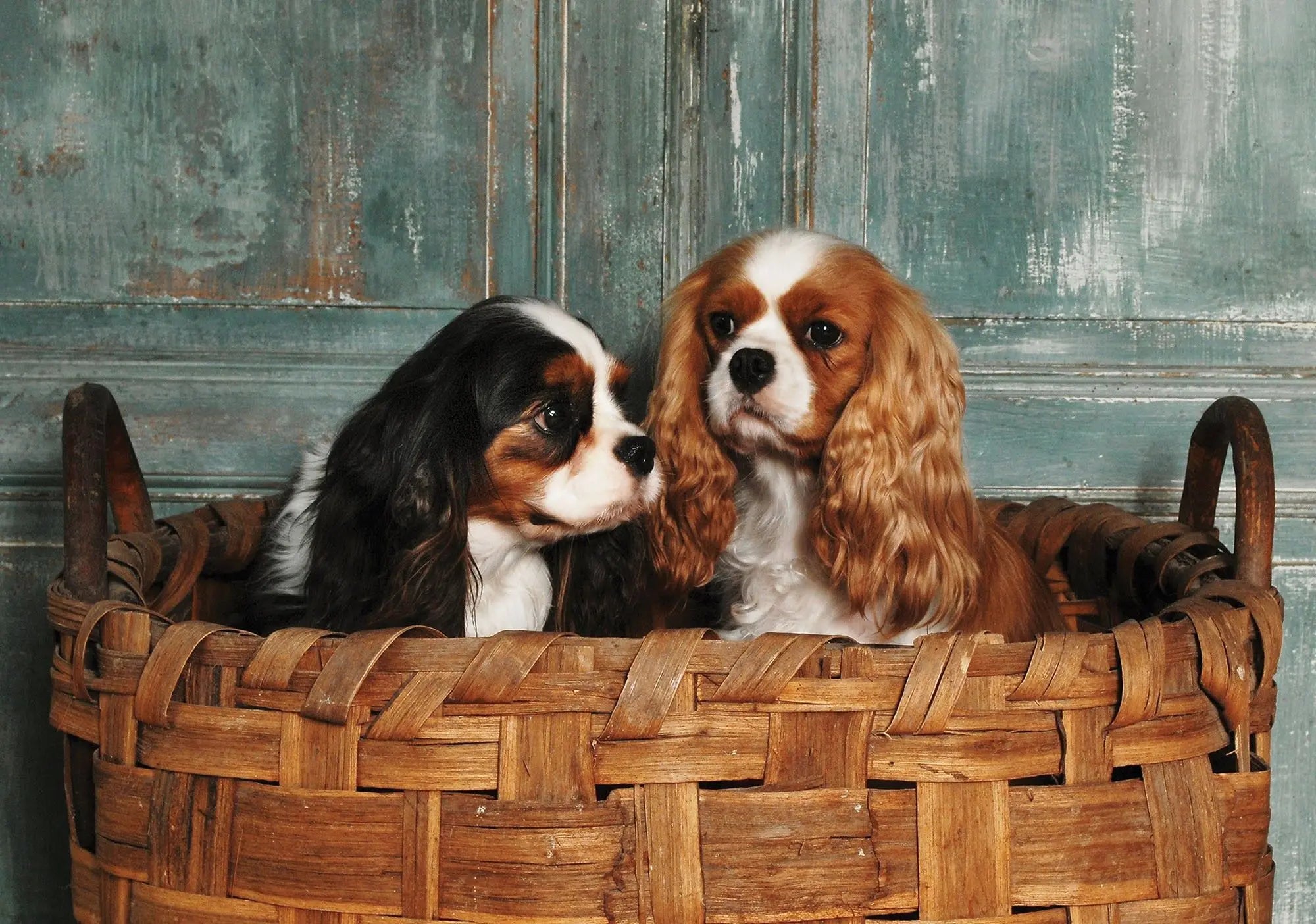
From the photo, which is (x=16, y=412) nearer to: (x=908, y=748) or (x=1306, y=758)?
(x=908, y=748)

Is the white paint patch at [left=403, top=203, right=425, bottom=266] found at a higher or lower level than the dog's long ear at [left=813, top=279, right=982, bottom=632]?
higher

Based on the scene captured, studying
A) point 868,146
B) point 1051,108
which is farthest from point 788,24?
point 1051,108

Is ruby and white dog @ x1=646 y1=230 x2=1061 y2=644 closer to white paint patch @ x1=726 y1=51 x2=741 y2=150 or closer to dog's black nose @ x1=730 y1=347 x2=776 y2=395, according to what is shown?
dog's black nose @ x1=730 y1=347 x2=776 y2=395

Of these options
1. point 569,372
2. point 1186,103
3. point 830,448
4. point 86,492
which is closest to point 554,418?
point 569,372

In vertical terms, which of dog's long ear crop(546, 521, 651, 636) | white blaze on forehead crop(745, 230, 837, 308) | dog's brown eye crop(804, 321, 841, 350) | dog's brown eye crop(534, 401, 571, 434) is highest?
white blaze on forehead crop(745, 230, 837, 308)

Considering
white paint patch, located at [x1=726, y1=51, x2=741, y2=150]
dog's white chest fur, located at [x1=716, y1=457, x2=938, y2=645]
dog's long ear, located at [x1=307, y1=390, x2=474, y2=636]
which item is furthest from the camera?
white paint patch, located at [x1=726, y1=51, x2=741, y2=150]

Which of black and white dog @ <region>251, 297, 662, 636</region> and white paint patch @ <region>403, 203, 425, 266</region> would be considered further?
white paint patch @ <region>403, 203, 425, 266</region>

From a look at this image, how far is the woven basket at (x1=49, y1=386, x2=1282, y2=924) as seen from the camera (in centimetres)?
101

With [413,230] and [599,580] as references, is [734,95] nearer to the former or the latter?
[413,230]

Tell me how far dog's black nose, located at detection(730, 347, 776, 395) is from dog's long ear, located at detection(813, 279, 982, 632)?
13 centimetres

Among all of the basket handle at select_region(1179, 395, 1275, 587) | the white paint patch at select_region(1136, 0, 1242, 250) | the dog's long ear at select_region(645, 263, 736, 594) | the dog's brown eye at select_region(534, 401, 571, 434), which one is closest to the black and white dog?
the dog's brown eye at select_region(534, 401, 571, 434)

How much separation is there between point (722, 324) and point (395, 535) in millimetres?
498

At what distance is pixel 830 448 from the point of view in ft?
5.09

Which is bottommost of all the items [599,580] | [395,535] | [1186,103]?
[599,580]
